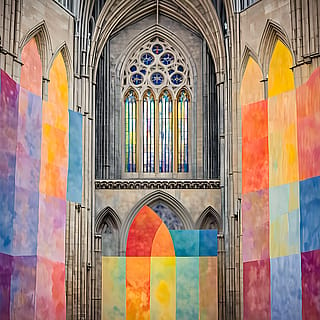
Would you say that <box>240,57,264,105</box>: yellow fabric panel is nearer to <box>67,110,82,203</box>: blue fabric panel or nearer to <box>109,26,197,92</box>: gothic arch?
<box>67,110,82,203</box>: blue fabric panel

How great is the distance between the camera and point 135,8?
105 ft

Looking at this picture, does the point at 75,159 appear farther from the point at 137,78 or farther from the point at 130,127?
the point at 137,78

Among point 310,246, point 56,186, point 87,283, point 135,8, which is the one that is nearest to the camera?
point 310,246

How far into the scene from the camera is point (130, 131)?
106 ft

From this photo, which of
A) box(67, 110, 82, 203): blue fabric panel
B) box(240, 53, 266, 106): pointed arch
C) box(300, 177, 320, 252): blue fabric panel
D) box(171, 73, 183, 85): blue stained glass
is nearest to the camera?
box(300, 177, 320, 252): blue fabric panel

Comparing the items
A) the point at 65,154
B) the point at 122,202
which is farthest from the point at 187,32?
the point at 65,154

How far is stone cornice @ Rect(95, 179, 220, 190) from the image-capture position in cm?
3006

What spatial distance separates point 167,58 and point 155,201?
631 cm

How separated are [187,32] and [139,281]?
1069cm

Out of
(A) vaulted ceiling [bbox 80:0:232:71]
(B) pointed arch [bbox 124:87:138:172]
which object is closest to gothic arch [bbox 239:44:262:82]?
(A) vaulted ceiling [bbox 80:0:232:71]

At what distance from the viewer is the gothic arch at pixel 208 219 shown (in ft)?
98.6

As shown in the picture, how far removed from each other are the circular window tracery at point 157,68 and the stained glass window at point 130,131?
19.5 inches

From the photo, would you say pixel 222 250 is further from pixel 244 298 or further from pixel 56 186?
pixel 56 186

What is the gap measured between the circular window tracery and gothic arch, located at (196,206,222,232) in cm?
549
